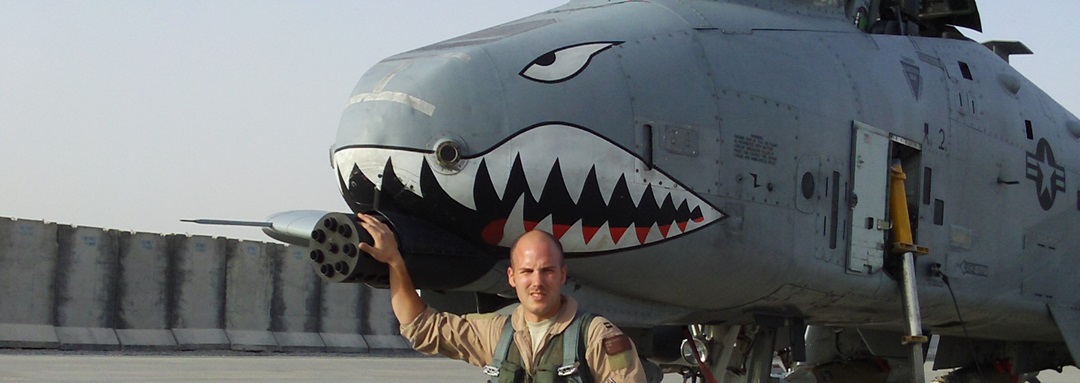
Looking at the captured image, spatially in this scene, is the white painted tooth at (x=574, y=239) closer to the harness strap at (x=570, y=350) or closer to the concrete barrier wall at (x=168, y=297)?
the harness strap at (x=570, y=350)

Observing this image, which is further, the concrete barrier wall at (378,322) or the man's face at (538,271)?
the concrete barrier wall at (378,322)

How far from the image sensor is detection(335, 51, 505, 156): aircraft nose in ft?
20.1

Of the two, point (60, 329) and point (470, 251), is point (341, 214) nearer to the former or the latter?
point (470, 251)

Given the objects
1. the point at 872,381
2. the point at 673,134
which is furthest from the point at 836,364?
the point at 673,134

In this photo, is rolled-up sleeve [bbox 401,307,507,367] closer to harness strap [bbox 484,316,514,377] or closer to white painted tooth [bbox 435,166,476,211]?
harness strap [bbox 484,316,514,377]

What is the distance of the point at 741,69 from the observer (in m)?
7.41

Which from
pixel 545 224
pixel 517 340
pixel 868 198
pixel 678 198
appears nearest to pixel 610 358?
pixel 517 340

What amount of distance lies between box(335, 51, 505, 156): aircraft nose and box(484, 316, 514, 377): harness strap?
222 centimetres

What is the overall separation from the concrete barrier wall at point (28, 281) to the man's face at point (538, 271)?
16.9 meters

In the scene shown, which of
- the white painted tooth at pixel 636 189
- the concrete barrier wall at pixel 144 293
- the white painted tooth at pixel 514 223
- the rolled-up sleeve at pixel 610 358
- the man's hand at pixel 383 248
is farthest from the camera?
the concrete barrier wall at pixel 144 293

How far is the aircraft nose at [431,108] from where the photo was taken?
613cm

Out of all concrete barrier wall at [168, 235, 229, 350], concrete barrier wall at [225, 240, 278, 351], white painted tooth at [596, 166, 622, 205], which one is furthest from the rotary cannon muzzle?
concrete barrier wall at [225, 240, 278, 351]

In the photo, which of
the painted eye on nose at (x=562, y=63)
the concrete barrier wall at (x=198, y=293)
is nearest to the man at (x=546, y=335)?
the painted eye on nose at (x=562, y=63)

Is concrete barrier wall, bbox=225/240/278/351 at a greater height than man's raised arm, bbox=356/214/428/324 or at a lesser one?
lesser
